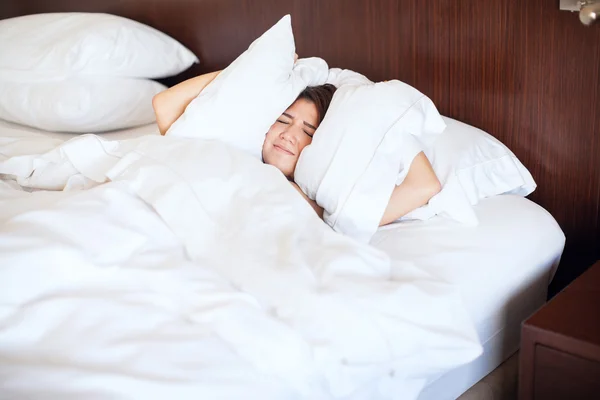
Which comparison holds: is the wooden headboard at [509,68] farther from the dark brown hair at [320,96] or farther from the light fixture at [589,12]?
the dark brown hair at [320,96]

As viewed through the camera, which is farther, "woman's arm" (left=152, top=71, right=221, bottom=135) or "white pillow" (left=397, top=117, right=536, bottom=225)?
→ "woman's arm" (left=152, top=71, right=221, bottom=135)

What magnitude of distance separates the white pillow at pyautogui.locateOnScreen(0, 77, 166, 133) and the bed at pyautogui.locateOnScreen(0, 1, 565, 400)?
0.56 meters

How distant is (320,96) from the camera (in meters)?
1.68

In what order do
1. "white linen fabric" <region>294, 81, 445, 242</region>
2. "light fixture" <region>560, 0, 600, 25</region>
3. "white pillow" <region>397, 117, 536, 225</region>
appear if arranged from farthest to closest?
"white pillow" <region>397, 117, 536, 225</region> < "white linen fabric" <region>294, 81, 445, 242</region> < "light fixture" <region>560, 0, 600, 25</region>

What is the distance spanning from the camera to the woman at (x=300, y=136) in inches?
58.2

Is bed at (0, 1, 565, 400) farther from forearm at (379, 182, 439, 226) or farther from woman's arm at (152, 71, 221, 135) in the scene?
woman's arm at (152, 71, 221, 135)

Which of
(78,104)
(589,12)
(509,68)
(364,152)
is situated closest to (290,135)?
(364,152)

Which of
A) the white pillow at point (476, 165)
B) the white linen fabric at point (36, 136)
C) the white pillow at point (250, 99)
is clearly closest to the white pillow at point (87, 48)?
the white linen fabric at point (36, 136)

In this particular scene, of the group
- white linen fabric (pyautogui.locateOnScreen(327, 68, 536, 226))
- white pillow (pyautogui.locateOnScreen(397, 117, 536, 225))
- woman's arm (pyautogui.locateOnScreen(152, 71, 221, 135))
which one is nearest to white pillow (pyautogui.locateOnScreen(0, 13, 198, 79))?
woman's arm (pyautogui.locateOnScreen(152, 71, 221, 135))

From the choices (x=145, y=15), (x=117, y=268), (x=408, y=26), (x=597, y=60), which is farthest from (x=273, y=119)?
(x=145, y=15)

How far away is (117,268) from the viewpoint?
121cm

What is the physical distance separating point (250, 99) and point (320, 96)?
0.54 ft

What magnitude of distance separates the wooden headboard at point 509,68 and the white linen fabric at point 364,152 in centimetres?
22

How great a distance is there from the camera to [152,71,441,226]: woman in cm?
148
